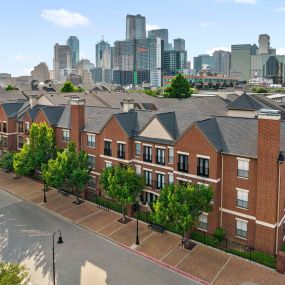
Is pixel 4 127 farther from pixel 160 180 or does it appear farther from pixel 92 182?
pixel 160 180

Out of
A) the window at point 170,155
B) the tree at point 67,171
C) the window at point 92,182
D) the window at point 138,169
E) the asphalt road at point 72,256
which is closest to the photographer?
the asphalt road at point 72,256

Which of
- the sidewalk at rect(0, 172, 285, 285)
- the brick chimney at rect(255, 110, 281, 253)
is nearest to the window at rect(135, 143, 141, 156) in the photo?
the sidewalk at rect(0, 172, 285, 285)

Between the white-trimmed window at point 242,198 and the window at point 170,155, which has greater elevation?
the window at point 170,155

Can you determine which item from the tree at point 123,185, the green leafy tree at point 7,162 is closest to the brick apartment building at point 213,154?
the tree at point 123,185

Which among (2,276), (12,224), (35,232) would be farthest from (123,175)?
(2,276)

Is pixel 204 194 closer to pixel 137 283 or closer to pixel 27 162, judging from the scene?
pixel 137 283

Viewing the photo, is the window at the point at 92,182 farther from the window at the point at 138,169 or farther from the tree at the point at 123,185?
the tree at the point at 123,185
